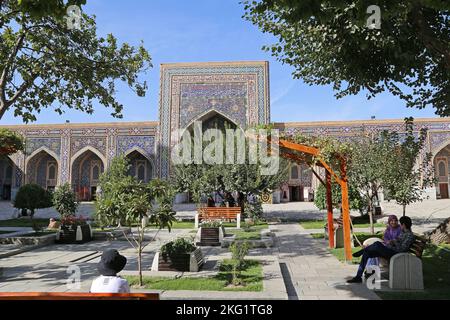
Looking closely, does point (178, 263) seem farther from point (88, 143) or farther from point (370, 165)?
point (88, 143)

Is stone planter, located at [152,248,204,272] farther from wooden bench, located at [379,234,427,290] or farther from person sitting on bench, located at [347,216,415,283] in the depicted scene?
wooden bench, located at [379,234,427,290]

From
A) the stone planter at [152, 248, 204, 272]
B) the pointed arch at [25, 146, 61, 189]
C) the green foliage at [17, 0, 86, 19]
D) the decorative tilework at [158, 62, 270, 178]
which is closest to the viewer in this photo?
the green foliage at [17, 0, 86, 19]

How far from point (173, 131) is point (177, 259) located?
2150cm

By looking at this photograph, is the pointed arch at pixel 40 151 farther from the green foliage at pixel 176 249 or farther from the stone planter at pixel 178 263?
the stone planter at pixel 178 263

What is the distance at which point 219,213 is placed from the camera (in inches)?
617

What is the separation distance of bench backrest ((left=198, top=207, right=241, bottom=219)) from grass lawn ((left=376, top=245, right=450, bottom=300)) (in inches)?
318

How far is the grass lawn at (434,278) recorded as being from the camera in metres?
5.06

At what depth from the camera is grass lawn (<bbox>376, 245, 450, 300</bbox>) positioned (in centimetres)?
506

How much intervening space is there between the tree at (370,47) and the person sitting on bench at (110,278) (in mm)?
3197

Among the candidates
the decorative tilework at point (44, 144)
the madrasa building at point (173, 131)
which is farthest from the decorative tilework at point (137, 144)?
the decorative tilework at point (44, 144)

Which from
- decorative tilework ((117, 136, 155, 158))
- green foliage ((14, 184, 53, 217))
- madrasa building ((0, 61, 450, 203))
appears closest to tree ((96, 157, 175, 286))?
green foliage ((14, 184, 53, 217))

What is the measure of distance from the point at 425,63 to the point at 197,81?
2060cm
